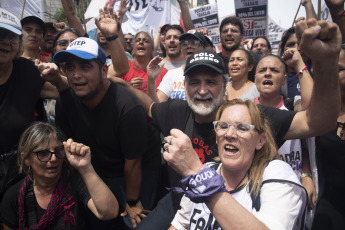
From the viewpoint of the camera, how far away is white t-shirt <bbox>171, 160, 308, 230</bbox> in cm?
144

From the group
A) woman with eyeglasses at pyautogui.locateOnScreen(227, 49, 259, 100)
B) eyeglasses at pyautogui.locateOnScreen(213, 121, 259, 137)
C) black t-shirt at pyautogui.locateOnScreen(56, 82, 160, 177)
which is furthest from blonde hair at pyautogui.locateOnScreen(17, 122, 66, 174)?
woman with eyeglasses at pyautogui.locateOnScreen(227, 49, 259, 100)

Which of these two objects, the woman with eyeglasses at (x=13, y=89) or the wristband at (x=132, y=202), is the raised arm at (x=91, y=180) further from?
the woman with eyeglasses at (x=13, y=89)

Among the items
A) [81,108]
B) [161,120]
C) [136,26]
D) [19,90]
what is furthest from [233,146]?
[136,26]

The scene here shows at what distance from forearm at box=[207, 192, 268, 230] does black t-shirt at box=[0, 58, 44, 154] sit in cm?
202

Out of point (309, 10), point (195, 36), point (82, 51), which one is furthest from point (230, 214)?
point (309, 10)

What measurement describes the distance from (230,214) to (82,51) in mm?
1874

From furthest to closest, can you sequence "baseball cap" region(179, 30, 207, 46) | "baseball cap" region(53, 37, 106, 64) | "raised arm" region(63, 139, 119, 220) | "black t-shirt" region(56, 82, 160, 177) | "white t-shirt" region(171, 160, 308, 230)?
"baseball cap" region(179, 30, 207, 46)
"black t-shirt" region(56, 82, 160, 177)
"baseball cap" region(53, 37, 106, 64)
"raised arm" region(63, 139, 119, 220)
"white t-shirt" region(171, 160, 308, 230)

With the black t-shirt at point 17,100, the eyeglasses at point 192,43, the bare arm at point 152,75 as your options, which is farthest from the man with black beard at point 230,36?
the black t-shirt at point 17,100

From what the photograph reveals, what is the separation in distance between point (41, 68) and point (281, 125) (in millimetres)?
→ 2089

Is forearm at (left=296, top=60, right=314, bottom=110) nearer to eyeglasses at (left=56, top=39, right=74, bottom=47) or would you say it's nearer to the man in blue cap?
the man in blue cap

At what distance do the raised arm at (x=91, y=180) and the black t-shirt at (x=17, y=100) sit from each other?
0.77 metres

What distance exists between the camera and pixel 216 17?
6871mm

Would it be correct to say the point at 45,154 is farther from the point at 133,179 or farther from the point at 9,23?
the point at 9,23

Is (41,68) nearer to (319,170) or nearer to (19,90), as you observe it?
(19,90)
